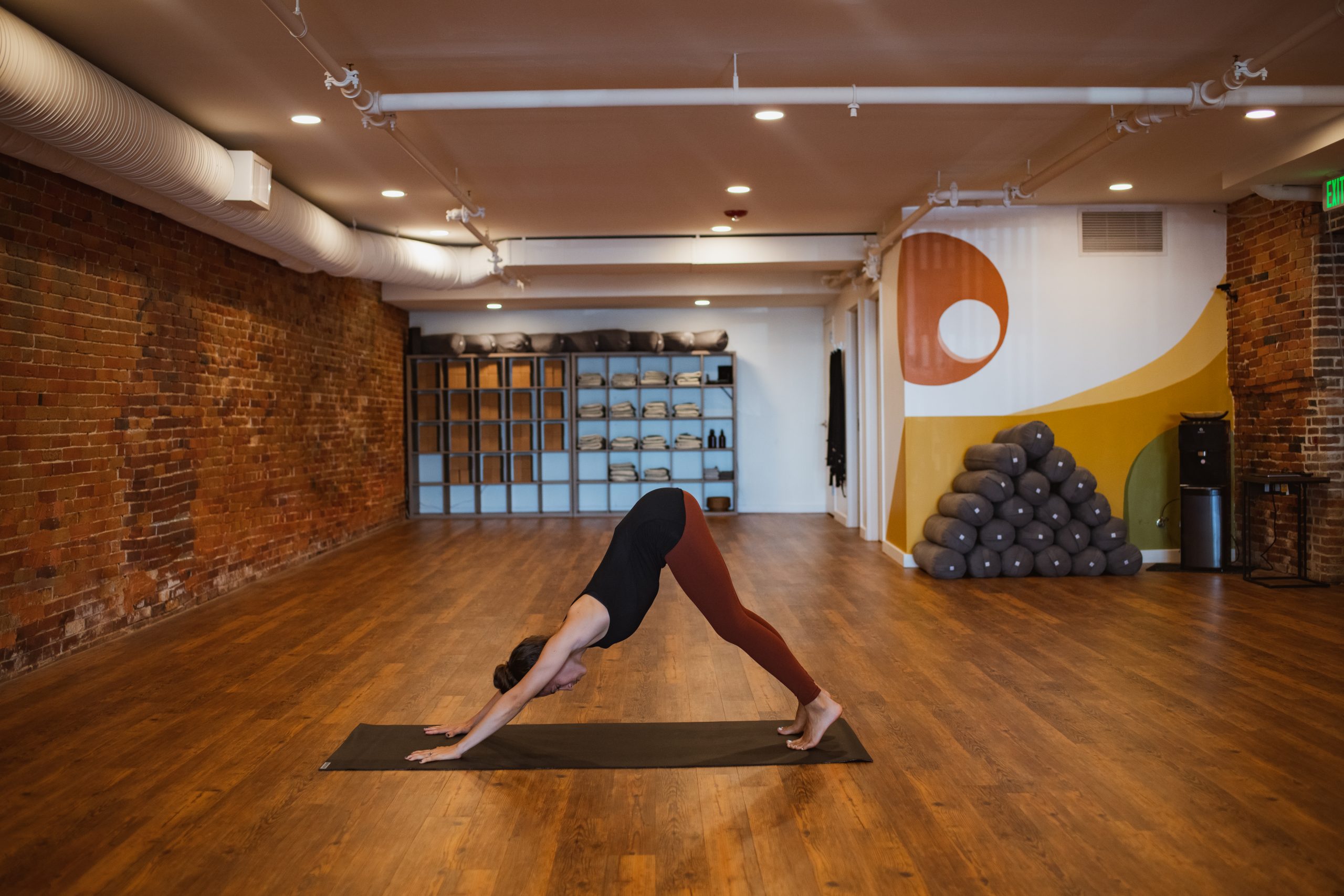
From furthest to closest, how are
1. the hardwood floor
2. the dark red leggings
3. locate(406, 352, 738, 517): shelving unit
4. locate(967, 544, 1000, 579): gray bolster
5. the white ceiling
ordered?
locate(406, 352, 738, 517): shelving unit → locate(967, 544, 1000, 579): gray bolster → the white ceiling → the dark red leggings → the hardwood floor

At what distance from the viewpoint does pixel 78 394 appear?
467cm

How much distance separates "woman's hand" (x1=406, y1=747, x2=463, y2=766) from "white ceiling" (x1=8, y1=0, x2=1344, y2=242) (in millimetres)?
2743

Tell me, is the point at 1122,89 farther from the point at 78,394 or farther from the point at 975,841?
the point at 78,394

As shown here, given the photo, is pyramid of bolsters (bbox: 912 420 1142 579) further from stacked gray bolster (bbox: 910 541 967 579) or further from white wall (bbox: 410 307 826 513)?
white wall (bbox: 410 307 826 513)

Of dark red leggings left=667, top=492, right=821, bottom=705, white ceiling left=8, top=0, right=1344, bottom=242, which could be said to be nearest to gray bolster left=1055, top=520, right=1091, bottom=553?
white ceiling left=8, top=0, right=1344, bottom=242

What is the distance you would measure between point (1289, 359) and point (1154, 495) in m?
1.30

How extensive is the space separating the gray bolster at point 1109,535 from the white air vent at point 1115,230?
6.78 feet

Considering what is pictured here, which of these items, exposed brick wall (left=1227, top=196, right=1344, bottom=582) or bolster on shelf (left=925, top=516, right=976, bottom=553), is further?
bolster on shelf (left=925, top=516, right=976, bottom=553)

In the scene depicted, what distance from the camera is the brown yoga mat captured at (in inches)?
121

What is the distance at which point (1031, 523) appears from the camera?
→ 638 cm

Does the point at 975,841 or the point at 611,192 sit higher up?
the point at 611,192

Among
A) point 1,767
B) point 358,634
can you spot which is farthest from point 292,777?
point 358,634

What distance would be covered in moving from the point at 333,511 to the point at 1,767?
521 centimetres

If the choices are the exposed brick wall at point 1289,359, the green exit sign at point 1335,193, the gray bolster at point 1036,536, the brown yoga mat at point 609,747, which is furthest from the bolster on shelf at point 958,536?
the brown yoga mat at point 609,747
